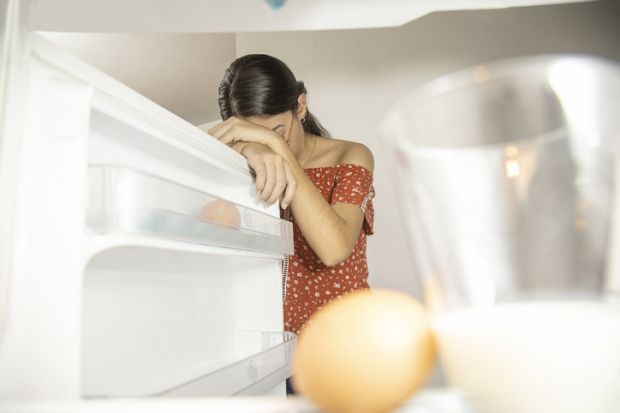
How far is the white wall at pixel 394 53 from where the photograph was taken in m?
2.19

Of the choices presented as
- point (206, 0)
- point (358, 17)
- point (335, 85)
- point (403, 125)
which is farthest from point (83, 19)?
point (335, 85)

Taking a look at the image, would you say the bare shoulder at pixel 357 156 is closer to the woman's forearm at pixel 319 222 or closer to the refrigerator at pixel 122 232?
the woman's forearm at pixel 319 222

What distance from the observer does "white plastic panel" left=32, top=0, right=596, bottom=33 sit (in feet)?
1.90

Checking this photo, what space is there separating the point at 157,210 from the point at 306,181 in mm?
493

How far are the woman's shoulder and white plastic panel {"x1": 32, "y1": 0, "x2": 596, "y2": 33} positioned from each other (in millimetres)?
769

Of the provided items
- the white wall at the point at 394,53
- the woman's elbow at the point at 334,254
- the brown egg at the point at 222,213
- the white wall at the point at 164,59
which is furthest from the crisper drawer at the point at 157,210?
the white wall at the point at 164,59

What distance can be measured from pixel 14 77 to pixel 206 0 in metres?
0.26

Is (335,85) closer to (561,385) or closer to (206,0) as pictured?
(206,0)

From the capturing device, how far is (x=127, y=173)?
0.48 m

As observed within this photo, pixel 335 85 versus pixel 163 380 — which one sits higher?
pixel 335 85

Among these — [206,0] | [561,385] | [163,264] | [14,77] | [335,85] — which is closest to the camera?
[561,385]

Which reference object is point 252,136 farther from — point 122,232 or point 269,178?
point 122,232

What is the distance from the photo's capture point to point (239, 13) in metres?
0.59

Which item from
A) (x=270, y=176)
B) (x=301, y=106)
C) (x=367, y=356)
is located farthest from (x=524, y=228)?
(x=301, y=106)
